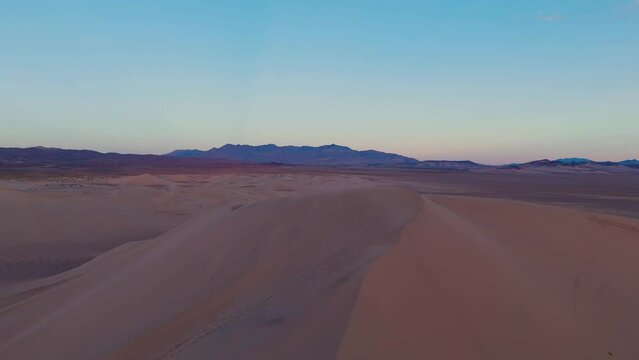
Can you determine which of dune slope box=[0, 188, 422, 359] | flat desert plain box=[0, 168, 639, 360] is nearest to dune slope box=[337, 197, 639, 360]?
flat desert plain box=[0, 168, 639, 360]

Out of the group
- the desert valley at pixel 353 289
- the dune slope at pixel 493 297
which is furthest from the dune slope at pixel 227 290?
A: the dune slope at pixel 493 297

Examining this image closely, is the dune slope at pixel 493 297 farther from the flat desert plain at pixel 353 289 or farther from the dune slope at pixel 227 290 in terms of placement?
the dune slope at pixel 227 290

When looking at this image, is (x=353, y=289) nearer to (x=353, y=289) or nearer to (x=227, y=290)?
(x=353, y=289)

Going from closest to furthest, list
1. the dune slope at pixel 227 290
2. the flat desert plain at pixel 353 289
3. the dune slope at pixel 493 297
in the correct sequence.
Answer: the dune slope at pixel 493 297 < the flat desert plain at pixel 353 289 < the dune slope at pixel 227 290

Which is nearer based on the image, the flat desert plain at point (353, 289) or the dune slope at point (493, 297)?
the dune slope at point (493, 297)

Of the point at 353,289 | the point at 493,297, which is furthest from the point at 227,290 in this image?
the point at 493,297

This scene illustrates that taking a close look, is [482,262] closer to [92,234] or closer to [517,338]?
[517,338]

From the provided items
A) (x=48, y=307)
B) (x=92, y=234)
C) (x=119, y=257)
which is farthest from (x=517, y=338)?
(x=92, y=234)
